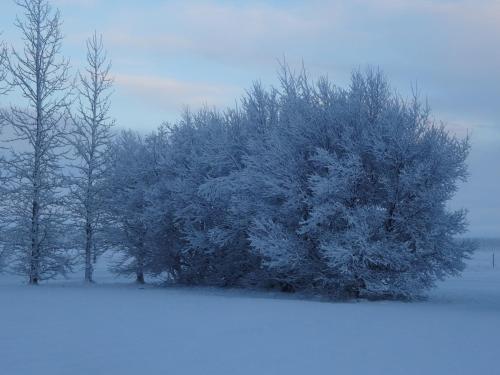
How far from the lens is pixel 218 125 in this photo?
88.4ft

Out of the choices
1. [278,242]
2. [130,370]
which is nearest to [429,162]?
[278,242]

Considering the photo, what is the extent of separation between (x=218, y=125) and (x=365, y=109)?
8258mm

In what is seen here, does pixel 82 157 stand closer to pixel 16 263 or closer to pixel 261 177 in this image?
pixel 16 263

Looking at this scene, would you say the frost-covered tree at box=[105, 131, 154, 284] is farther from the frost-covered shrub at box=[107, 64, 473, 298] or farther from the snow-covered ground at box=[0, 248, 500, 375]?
the snow-covered ground at box=[0, 248, 500, 375]

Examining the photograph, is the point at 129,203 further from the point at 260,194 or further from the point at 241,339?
the point at 241,339

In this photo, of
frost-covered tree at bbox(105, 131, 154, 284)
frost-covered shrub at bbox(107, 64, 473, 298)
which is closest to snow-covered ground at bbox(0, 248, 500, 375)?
frost-covered shrub at bbox(107, 64, 473, 298)

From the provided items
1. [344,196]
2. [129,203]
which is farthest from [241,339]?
[129,203]

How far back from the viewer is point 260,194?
21672mm

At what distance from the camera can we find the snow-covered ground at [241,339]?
27.9 ft

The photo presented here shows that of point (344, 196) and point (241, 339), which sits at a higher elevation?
point (344, 196)

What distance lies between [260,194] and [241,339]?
37.0 feet

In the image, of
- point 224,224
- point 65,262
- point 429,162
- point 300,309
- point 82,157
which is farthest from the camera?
point 82,157

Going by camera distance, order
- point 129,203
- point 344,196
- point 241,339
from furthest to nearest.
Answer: point 129,203
point 344,196
point 241,339

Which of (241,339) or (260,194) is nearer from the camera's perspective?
(241,339)
